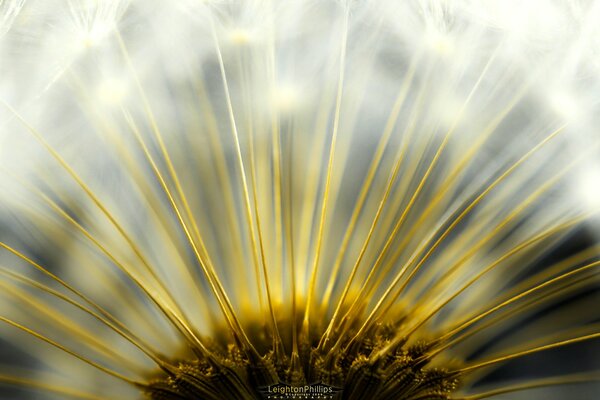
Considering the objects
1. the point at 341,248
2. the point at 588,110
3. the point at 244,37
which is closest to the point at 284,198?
the point at 341,248

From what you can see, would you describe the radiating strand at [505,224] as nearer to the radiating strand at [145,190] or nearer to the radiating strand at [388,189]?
the radiating strand at [388,189]

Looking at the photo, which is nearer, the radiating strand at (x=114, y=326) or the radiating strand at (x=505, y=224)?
the radiating strand at (x=114, y=326)

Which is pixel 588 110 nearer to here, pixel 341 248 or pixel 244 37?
pixel 341 248

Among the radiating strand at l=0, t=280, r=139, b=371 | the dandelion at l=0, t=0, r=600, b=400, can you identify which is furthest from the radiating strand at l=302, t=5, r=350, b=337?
the radiating strand at l=0, t=280, r=139, b=371

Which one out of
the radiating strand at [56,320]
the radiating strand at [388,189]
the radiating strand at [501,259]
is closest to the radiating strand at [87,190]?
the radiating strand at [56,320]

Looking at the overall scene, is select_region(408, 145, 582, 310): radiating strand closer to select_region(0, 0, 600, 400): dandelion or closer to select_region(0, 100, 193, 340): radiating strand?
select_region(0, 0, 600, 400): dandelion

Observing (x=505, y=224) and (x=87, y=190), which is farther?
(x=505, y=224)

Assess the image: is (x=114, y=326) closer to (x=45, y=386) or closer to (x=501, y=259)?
(x=45, y=386)

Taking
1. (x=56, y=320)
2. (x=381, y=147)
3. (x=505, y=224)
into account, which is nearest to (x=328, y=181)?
(x=381, y=147)
